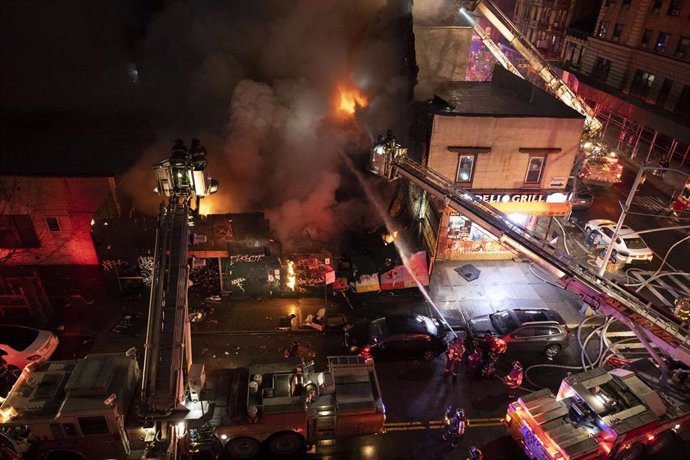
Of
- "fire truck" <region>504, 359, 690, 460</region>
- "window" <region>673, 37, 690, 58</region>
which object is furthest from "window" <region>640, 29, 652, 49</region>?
"fire truck" <region>504, 359, 690, 460</region>

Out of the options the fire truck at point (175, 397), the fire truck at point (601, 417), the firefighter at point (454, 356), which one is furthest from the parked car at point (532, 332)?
the fire truck at point (175, 397)

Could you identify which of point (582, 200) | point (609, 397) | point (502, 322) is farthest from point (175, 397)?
point (582, 200)

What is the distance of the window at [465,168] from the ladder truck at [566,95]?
17.6 ft

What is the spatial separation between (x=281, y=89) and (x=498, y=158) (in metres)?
11.4

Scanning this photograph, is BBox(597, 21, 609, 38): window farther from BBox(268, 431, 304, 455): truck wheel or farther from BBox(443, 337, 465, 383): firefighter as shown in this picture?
BBox(268, 431, 304, 455): truck wheel

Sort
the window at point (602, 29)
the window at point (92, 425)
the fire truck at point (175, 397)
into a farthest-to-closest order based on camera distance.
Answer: the window at point (602, 29) → the window at point (92, 425) → the fire truck at point (175, 397)

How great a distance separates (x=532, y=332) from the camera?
46.5ft

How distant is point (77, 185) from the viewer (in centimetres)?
1591

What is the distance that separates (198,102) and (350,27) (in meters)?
9.56

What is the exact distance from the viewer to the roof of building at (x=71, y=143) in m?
16.0

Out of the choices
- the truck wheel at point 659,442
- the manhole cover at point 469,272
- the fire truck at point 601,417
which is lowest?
the manhole cover at point 469,272

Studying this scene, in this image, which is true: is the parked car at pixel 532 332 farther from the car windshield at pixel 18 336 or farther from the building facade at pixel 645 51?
the building facade at pixel 645 51

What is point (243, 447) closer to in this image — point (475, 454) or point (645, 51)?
point (475, 454)

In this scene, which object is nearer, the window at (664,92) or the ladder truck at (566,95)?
the ladder truck at (566,95)
